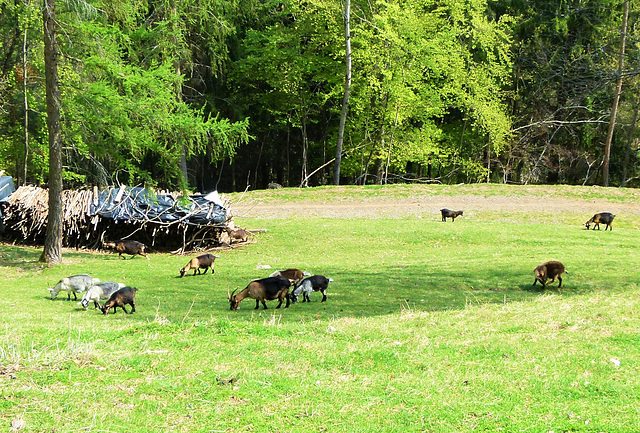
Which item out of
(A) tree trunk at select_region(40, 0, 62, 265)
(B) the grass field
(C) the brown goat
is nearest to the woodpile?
(C) the brown goat

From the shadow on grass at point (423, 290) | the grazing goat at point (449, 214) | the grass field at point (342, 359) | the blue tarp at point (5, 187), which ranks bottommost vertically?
the shadow on grass at point (423, 290)

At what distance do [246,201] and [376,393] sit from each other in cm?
2612

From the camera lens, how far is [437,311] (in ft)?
35.7

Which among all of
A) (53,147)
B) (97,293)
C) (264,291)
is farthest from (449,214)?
(97,293)

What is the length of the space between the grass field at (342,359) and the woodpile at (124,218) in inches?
243

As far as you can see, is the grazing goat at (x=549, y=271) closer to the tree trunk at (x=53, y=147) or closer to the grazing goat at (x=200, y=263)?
the grazing goat at (x=200, y=263)

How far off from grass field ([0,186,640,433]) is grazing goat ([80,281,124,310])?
0.26 meters

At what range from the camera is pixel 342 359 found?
6.89 m

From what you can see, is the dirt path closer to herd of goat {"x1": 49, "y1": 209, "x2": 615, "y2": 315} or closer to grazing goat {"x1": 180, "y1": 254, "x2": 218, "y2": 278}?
grazing goat {"x1": 180, "y1": 254, "x2": 218, "y2": 278}

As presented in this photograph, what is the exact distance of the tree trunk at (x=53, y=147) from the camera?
1791 cm

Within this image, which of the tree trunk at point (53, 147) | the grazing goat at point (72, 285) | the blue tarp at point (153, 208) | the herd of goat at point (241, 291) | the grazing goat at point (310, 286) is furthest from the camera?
the blue tarp at point (153, 208)

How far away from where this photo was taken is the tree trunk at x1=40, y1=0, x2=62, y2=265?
1791cm

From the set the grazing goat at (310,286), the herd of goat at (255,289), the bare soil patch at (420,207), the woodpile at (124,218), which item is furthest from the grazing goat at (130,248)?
the grazing goat at (310,286)

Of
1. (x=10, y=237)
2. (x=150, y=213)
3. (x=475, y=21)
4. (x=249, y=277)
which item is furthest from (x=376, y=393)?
(x=475, y=21)
